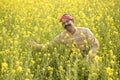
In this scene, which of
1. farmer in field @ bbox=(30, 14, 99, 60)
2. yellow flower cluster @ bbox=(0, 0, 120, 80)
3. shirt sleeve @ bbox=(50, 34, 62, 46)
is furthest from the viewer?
shirt sleeve @ bbox=(50, 34, 62, 46)

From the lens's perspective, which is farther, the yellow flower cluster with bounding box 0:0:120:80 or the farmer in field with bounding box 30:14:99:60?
the farmer in field with bounding box 30:14:99:60

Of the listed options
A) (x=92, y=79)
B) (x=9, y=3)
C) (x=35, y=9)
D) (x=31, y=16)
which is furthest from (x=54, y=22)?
(x=92, y=79)

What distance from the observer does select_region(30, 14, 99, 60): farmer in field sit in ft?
14.9

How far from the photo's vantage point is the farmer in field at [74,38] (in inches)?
179

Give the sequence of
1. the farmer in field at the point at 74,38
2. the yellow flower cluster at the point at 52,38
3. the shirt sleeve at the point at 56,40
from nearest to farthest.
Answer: the yellow flower cluster at the point at 52,38
the farmer in field at the point at 74,38
the shirt sleeve at the point at 56,40

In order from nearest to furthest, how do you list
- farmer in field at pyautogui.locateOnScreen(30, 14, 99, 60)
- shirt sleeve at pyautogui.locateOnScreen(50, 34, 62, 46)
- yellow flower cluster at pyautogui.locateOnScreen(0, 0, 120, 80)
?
yellow flower cluster at pyautogui.locateOnScreen(0, 0, 120, 80) → farmer in field at pyautogui.locateOnScreen(30, 14, 99, 60) → shirt sleeve at pyautogui.locateOnScreen(50, 34, 62, 46)

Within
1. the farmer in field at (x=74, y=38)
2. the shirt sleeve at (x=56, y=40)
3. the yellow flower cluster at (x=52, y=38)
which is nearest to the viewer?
the yellow flower cluster at (x=52, y=38)

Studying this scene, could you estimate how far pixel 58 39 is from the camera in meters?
4.71

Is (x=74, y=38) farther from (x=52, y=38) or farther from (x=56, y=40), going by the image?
(x=52, y=38)

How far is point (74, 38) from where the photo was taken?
15.4ft

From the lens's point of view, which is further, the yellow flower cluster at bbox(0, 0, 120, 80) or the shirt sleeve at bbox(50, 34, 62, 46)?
the shirt sleeve at bbox(50, 34, 62, 46)

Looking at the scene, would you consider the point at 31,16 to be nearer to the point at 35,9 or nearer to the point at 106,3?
the point at 35,9

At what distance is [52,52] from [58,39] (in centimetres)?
21

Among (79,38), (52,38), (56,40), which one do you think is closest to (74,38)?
(79,38)
